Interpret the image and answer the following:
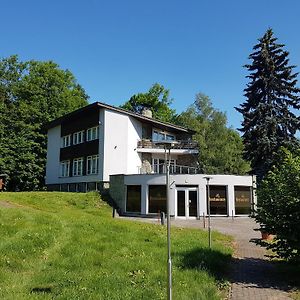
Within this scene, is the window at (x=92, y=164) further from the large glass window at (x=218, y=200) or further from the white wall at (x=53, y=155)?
the large glass window at (x=218, y=200)

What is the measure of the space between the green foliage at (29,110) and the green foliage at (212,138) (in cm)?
1661

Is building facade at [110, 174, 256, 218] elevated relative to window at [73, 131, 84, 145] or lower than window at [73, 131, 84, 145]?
lower

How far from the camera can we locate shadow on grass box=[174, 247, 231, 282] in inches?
411

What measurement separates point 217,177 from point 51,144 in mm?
21575

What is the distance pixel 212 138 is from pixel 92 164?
17887 millimetres

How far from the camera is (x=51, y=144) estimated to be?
44594 mm

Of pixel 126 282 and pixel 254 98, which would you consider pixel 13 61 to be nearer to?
pixel 254 98

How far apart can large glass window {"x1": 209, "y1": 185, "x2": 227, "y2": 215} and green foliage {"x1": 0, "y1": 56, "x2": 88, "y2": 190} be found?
2286 cm

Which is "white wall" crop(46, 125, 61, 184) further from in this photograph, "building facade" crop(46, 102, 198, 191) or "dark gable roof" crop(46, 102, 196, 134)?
"dark gable roof" crop(46, 102, 196, 134)

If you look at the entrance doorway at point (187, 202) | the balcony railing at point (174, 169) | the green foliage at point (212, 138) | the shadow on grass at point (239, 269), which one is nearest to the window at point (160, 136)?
the balcony railing at point (174, 169)

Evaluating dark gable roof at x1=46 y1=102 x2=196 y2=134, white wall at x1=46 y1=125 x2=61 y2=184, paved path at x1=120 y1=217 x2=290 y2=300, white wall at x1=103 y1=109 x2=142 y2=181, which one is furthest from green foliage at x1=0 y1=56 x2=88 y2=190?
paved path at x1=120 y1=217 x2=290 y2=300

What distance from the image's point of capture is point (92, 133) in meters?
37.4

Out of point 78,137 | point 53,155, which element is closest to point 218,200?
point 78,137

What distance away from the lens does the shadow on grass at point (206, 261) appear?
34.2 ft
